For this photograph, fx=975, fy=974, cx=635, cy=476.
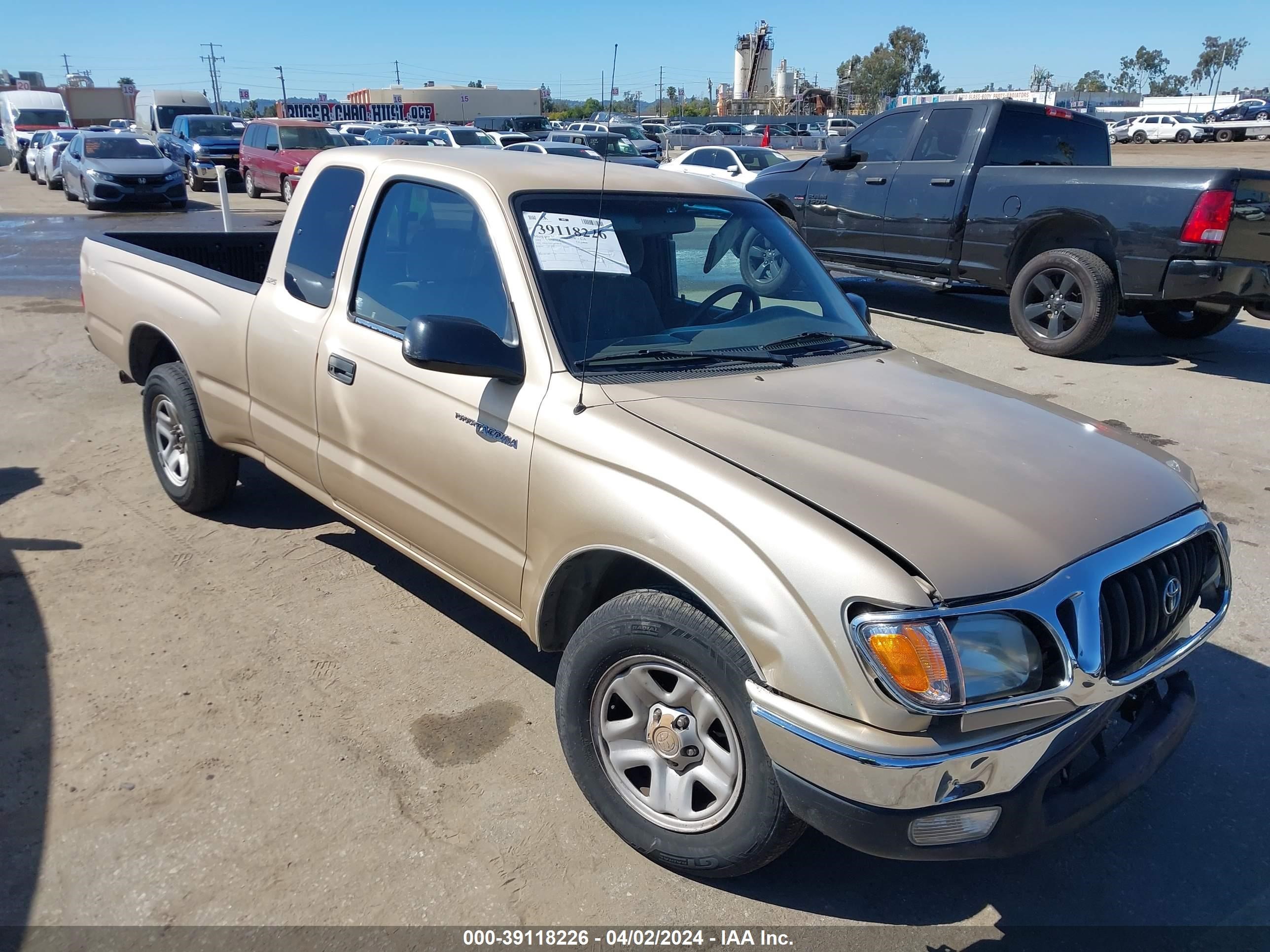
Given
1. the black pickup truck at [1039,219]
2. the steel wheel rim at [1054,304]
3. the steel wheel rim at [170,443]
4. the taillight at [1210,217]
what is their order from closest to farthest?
the steel wheel rim at [170,443], the taillight at [1210,217], the black pickup truck at [1039,219], the steel wheel rim at [1054,304]

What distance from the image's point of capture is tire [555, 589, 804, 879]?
2.40 meters

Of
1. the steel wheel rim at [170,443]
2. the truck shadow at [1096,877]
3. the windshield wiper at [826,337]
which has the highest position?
the windshield wiper at [826,337]

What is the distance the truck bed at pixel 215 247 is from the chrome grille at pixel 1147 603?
15.2ft

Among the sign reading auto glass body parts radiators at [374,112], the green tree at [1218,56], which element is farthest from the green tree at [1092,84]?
the sign reading auto glass body parts radiators at [374,112]

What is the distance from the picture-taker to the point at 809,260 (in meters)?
4.03

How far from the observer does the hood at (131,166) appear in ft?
66.6

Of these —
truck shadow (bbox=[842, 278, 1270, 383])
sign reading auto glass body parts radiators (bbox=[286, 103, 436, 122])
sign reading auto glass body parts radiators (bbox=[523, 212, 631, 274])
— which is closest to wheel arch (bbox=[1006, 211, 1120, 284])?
truck shadow (bbox=[842, 278, 1270, 383])

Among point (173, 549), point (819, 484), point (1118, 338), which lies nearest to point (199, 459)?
point (173, 549)

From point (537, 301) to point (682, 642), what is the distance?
1.21 metres

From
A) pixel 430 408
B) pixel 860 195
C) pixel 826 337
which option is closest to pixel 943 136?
pixel 860 195

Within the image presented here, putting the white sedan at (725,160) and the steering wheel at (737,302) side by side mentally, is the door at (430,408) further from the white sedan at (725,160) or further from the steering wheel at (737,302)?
the white sedan at (725,160)

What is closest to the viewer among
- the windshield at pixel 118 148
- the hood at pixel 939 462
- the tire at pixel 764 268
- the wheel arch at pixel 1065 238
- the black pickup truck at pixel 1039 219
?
the hood at pixel 939 462

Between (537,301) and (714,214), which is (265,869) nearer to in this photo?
(537,301)

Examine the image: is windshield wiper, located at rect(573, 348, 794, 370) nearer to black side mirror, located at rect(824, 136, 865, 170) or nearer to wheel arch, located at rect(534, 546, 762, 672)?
wheel arch, located at rect(534, 546, 762, 672)
